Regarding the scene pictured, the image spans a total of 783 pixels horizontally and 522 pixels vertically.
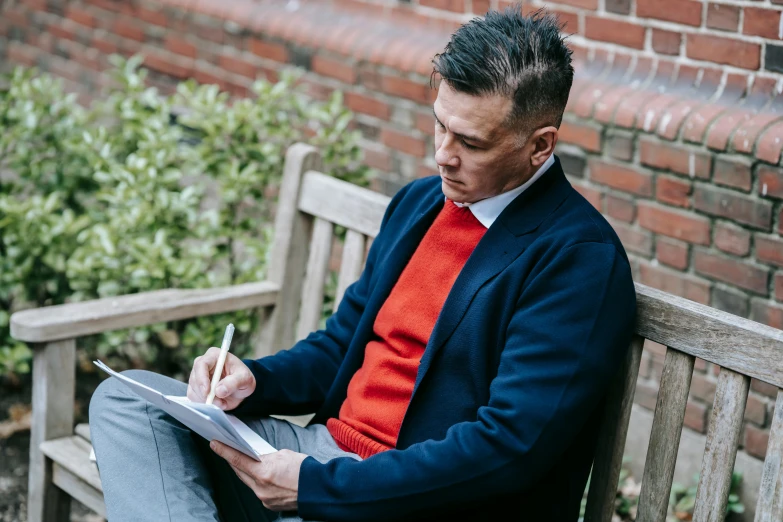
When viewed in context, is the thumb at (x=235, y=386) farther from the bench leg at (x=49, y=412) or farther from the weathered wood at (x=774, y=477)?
the weathered wood at (x=774, y=477)

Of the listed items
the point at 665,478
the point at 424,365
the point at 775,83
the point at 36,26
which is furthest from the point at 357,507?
the point at 36,26

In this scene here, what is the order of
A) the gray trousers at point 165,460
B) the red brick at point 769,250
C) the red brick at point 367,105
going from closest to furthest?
1. the gray trousers at point 165,460
2. the red brick at point 769,250
3. the red brick at point 367,105

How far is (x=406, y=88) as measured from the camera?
4.09 m

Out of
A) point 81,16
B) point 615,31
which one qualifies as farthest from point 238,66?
point 615,31

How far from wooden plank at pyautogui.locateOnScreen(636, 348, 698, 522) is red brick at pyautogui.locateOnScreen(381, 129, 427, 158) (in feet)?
7.18

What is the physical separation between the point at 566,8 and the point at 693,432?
1.57 meters

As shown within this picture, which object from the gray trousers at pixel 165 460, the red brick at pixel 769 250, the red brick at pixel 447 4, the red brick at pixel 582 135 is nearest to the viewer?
the gray trousers at pixel 165 460

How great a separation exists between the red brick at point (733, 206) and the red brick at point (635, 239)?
9.4 inches

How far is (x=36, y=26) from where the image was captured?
660cm

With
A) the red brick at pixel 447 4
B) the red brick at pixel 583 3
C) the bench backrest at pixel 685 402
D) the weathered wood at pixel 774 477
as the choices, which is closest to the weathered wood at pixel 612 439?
the bench backrest at pixel 685 402

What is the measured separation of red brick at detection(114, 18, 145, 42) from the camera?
5.66 m

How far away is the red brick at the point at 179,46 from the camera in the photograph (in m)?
5.30

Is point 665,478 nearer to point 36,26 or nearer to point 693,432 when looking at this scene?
point 693,432

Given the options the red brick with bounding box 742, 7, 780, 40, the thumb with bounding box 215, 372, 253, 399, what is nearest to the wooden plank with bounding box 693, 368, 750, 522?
the thumb with bounding box 215, 372, 253, 399
